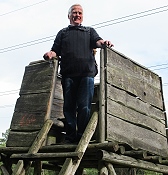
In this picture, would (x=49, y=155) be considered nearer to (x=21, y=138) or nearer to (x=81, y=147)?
(x=81, y=147)

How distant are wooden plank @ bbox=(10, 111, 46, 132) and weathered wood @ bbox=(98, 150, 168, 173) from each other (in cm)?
113

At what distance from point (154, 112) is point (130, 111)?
87 centimetres

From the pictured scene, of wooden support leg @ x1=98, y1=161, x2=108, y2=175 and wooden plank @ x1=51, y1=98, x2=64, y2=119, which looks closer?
wooden support leg @ x1=98, y1=161, x2=108, y2=175

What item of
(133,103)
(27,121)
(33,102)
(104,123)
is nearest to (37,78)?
(33,102)

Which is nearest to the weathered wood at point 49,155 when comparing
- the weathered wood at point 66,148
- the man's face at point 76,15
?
the weathered wood at point 66,148

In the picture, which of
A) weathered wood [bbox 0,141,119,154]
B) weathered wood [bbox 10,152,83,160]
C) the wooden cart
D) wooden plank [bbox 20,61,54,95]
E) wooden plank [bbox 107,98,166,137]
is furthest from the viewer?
wooden plank [bbox 20,61,54,95]

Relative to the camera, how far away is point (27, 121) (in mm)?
4773

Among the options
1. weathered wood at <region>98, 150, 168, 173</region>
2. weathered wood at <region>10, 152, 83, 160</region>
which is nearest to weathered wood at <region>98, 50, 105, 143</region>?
weathered wood at <region>98, 150, 168, 173</region>

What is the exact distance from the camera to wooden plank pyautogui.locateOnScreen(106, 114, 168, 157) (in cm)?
430

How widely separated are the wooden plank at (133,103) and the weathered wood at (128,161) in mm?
809

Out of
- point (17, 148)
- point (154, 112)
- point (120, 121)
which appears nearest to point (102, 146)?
point (120, 121)

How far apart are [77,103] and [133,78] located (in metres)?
1.17

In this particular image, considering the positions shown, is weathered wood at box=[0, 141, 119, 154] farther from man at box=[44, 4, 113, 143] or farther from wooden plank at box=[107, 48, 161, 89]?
wooden plank at box=[107, 48, 161, 89]

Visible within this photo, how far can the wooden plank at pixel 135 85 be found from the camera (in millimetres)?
4609
